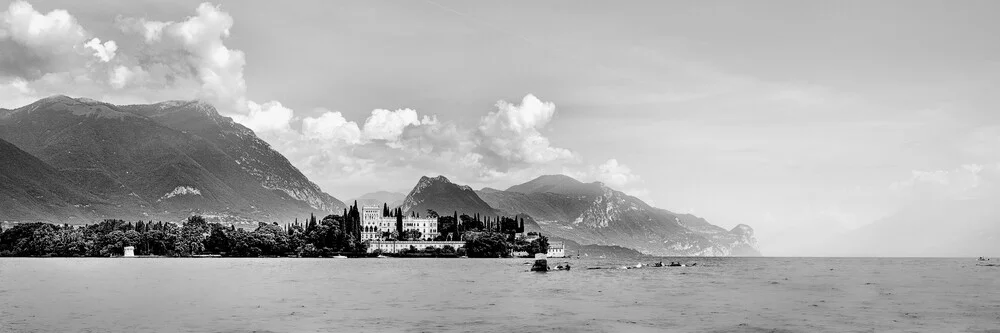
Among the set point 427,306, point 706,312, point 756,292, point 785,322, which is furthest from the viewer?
point 756,292

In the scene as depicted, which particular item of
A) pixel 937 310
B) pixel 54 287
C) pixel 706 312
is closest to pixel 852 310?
pixel 937 310

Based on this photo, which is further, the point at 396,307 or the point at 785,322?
the point at 396,307

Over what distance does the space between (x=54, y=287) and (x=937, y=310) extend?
7560 cm

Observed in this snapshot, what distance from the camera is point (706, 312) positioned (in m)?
52.7

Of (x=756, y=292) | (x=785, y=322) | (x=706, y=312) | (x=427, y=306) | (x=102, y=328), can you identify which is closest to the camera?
(x=102, y=328)

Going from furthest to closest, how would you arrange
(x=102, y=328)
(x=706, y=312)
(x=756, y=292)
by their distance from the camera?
(x=756, y=292)
(x=706, y=312)
(x=102, y=328)

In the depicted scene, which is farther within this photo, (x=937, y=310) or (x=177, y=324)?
(x=937, y=310)

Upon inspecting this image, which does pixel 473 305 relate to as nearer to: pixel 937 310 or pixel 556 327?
pixel 556 327

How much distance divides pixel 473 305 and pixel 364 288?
24028 mm

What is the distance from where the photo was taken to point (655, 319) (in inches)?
1877

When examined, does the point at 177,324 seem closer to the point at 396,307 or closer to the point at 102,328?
the point at 102,328

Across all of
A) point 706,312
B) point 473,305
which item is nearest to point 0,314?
point 473,305

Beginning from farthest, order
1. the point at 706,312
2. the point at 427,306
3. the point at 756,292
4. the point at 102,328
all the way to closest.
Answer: the point at 756,292, the point at 427,306, the point at 706,312, the point at 102,328

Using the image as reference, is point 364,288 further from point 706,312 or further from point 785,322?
point 785,322
